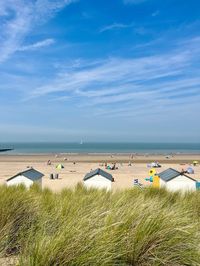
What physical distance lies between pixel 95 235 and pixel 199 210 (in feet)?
11.6

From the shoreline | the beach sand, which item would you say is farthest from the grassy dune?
the shoreline

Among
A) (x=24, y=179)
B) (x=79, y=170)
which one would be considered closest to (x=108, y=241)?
(x=24, y=179)

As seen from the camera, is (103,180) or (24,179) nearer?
(24,179)

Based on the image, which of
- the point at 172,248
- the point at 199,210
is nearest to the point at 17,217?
the point at 172,248

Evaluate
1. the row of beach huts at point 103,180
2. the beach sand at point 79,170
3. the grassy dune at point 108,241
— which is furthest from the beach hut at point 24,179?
the grassy dune at point 108,241

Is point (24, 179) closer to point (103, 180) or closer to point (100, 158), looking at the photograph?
point (103, 180)

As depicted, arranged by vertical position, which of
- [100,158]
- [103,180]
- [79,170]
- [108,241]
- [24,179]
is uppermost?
[108,241]

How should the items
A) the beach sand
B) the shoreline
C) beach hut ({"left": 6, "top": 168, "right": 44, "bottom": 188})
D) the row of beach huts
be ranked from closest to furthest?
the row of beach huts
beach hut ({"left": 6, "top": 168, "right": 44, "bottom": 188})
the beach sand
the shoreline

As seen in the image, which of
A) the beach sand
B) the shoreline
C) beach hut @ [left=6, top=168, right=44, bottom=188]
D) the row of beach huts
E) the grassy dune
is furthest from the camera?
the shoreline

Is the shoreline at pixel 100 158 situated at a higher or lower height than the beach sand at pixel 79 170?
higher

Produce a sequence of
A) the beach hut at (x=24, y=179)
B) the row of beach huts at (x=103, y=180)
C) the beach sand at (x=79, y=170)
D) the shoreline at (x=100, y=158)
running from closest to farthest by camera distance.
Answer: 1. the row of beach huts at (x=103, y=180)
2. the beach hut at (x=24, y=179)
3. the beach sand at (x=79, y=170)
4. the shoreline at (x=100, y=158)

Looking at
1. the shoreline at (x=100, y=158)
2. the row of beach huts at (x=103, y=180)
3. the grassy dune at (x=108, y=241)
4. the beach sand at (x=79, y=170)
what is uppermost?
the grassy dune at (x=108, y=241)

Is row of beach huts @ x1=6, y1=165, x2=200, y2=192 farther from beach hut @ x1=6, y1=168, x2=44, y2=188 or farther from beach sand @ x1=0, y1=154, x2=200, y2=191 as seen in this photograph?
beach sand @ x1=0, y1=154, x2=200, y2=191

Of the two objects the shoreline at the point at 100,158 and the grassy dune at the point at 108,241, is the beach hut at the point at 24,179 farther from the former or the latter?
the shoreline at the point at 100,158
